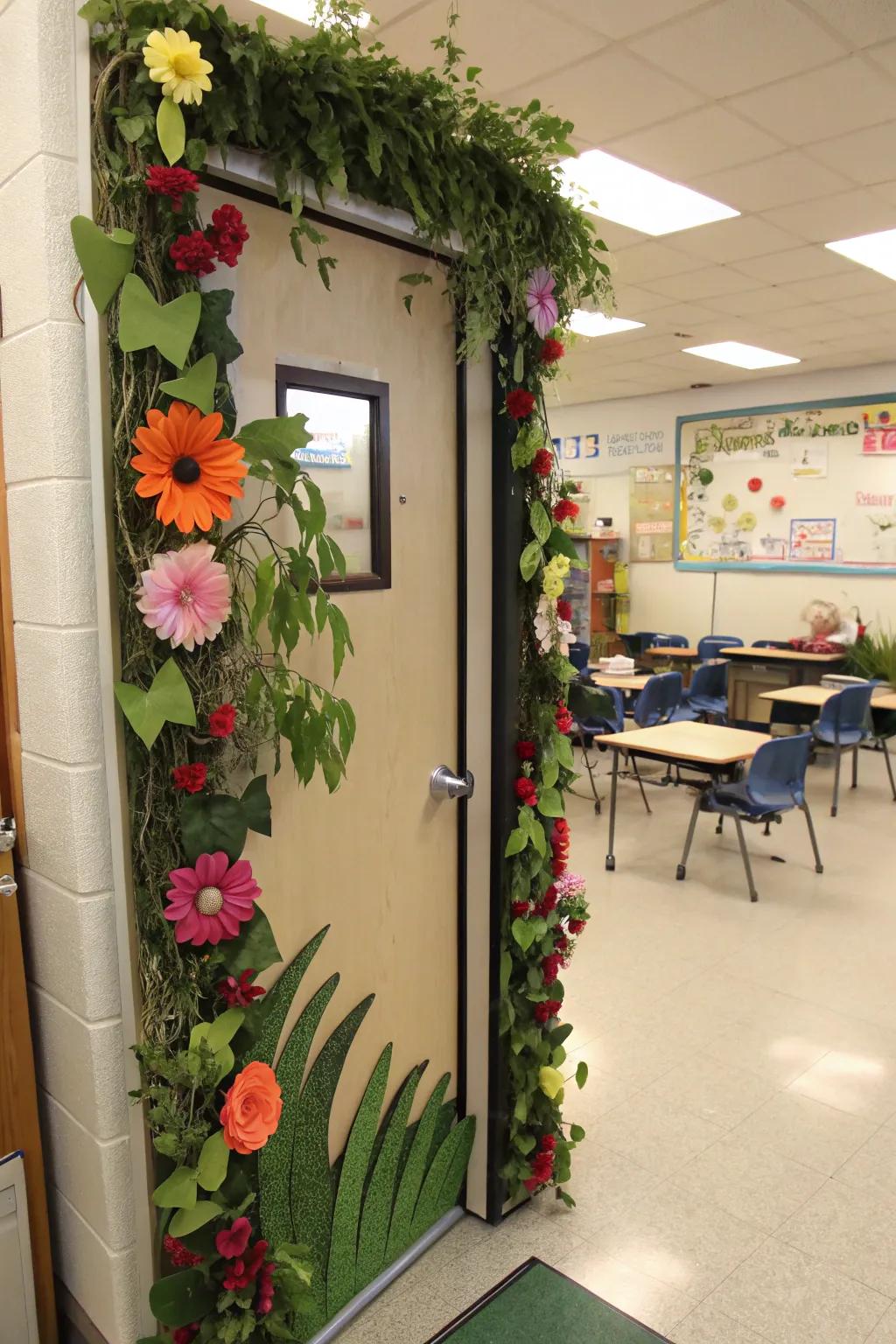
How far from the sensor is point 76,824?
154 cm

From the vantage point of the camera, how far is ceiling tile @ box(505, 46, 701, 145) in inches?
120

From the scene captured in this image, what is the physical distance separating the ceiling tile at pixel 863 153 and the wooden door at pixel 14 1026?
3.43 meters

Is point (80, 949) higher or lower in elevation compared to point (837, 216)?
lower

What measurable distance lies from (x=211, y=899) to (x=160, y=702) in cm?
34

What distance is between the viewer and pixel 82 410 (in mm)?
1453

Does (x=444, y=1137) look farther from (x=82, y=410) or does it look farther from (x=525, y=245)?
(x=525, y=245)

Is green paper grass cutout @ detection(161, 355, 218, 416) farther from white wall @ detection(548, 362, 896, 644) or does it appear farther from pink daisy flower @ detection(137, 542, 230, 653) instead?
white wall @ detection(548, 362, 896, 644)

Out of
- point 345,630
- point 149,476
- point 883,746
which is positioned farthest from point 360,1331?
point 883,746

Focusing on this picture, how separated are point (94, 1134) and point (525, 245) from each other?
1.94m

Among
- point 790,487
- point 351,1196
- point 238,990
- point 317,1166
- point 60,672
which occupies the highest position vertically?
point 790,487

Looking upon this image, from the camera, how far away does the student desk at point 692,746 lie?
15.0 feet

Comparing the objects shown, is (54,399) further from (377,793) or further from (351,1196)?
(351,1196)

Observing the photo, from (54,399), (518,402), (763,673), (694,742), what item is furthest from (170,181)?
(763,673)

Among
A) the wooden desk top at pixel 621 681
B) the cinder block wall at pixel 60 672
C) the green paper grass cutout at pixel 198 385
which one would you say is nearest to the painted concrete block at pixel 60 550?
the cinder block wall at pixel 60 672
